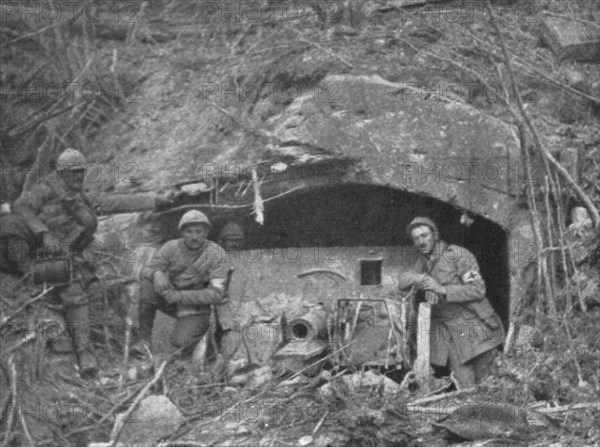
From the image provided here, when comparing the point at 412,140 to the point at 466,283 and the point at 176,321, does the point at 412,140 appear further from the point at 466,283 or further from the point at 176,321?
the point at 176,321

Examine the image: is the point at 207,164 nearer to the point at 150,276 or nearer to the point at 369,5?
the point at 150,276

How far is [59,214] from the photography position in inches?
571

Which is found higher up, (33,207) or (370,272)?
(33,207)

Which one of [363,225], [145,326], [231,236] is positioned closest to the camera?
[145,326]

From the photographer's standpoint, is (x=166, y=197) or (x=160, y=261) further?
(x=166, y=197)

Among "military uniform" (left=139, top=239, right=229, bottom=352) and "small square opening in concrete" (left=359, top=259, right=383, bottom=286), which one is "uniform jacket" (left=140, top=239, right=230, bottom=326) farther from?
"small square opening in concrete" (left=359, top=259, right=383, bottom=286)

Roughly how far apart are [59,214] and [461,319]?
11.7ft

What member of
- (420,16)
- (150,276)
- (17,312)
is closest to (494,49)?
(420,16)

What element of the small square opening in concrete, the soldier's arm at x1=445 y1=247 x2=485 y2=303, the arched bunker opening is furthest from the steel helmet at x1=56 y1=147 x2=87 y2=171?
the soldier's arm at x1=445 y1=247 x2=485 y2=303

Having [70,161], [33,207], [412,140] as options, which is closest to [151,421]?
[33,207]

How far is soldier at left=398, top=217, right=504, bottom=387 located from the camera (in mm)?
14172

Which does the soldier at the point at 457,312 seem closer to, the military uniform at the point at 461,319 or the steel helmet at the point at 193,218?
the military uniform at the point at 461,319

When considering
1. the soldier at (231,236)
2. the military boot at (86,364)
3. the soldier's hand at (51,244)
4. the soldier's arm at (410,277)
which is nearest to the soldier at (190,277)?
the soldier at (231,236)

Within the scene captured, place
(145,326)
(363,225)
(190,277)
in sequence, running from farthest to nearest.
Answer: (363,225), (145,326), (190,277)
